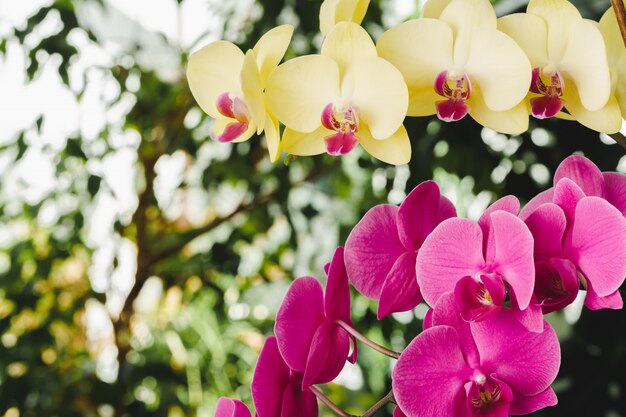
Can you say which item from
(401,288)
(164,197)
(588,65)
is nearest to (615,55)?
(588,65)

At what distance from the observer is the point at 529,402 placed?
23 cm

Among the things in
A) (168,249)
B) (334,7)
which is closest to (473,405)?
(334,7)

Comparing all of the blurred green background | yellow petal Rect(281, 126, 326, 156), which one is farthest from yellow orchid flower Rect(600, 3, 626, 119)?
the blurred green background

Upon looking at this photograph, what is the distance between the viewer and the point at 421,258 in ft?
0.76

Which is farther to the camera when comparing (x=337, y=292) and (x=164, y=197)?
(x=164, y=197)

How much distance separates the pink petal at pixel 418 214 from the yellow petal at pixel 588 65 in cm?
6

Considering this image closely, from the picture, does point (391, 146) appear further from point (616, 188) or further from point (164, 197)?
point (164, 197)

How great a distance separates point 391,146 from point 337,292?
6 centimetres

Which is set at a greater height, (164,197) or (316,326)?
(316,326)

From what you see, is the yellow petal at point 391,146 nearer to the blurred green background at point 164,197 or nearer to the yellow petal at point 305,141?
the yellow petal at point 305,141

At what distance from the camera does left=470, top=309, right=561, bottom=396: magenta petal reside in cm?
23

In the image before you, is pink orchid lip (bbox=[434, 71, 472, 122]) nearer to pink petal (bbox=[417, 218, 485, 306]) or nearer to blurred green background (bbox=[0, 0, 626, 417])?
pink petal (bbox=[417, 218, 485, 306])

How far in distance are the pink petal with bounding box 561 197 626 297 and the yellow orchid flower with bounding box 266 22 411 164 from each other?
0.07 m

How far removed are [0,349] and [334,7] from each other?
87 centimetres
